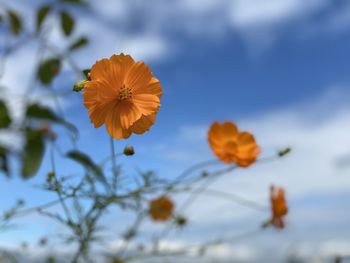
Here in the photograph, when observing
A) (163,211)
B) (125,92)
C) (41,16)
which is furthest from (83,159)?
(163,211)

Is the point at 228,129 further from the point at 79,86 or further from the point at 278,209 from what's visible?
the point at 79,86

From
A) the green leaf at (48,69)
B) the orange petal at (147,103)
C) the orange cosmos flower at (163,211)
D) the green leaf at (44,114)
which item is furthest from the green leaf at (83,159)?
the orange cosmos flower at (163,211)

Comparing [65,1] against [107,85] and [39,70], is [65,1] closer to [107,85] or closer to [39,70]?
[39,70]

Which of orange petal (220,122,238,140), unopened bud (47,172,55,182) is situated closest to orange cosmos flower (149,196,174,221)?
orange petal (220,122,238,140)

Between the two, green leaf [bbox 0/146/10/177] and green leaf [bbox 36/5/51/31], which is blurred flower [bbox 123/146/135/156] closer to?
green leaf [bbox 0/146/10/177]

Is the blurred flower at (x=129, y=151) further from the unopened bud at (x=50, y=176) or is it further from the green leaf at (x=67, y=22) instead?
the green leaf at (x=67, y=22)

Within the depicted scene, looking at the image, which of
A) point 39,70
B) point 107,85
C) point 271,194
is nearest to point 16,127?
point 107,85
